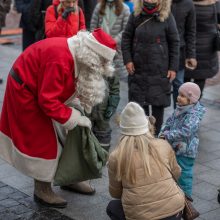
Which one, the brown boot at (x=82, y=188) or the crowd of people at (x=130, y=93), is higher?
the crowd of people at (x=130, y=93)

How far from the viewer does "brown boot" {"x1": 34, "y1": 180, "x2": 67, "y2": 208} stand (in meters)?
6.14

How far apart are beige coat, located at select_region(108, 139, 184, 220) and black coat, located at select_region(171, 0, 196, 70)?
3406 millimetres

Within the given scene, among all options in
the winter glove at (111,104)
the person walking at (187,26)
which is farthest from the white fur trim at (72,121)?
the person walking at (187,26)

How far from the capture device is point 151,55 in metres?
7.38

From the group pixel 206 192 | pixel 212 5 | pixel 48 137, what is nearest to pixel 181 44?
pixel 212 5

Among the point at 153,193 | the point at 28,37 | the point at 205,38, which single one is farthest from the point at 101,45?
the point at 28,37

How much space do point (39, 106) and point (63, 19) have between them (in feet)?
8.44

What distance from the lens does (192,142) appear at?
588 centimetres

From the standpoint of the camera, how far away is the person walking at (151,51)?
7.38 metres

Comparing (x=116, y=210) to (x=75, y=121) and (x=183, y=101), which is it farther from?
(x=183, y=101)

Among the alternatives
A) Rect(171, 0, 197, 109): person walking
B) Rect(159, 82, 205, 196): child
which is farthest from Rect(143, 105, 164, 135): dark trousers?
Rect(159, 82, 205, 196): child

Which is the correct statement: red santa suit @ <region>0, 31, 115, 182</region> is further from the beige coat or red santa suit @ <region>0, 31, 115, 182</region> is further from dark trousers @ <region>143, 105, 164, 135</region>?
dark trousers @ <region>143, 105, 164, 135</region>

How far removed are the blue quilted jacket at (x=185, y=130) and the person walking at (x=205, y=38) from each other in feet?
8.47

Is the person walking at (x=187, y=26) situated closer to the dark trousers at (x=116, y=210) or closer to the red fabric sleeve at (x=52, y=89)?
the red fabric sleeve at (x=52, y=89)
